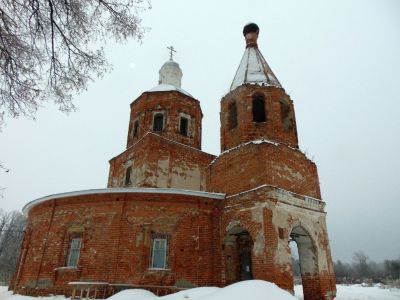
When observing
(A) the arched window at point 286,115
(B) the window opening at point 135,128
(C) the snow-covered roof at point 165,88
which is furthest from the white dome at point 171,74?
(A) the arched window at point 286,115

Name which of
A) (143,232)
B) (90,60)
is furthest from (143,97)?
(90,60)

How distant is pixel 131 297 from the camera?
9.92 m

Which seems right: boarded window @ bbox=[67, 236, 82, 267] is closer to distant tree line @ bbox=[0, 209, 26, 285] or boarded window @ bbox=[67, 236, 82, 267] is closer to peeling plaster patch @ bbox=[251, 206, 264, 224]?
peeling plaster patch @ bbox=[251, 206, 264, 224]

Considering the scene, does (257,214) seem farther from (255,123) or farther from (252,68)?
(252,68)

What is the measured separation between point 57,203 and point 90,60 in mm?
9721

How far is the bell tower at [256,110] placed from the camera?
12.8 metres

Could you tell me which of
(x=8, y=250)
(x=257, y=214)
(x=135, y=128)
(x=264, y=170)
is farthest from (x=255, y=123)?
(x=8, y=250)

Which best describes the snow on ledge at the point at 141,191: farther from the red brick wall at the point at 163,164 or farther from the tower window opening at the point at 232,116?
the tower window opening at the point at 232,116

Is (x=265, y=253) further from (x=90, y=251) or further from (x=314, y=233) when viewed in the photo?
(x=90, y=251)

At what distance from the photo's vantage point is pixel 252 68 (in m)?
14.8

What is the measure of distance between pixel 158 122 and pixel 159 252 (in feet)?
26.1

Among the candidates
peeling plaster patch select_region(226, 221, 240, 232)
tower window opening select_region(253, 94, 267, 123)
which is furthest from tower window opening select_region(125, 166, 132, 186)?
tower window opening select_region(253, 94, 267, 123)

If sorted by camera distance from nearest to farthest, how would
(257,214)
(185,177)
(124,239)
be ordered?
(257,214), (124,239), (185,177)

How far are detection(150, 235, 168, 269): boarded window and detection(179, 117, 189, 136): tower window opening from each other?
7.04 meters
